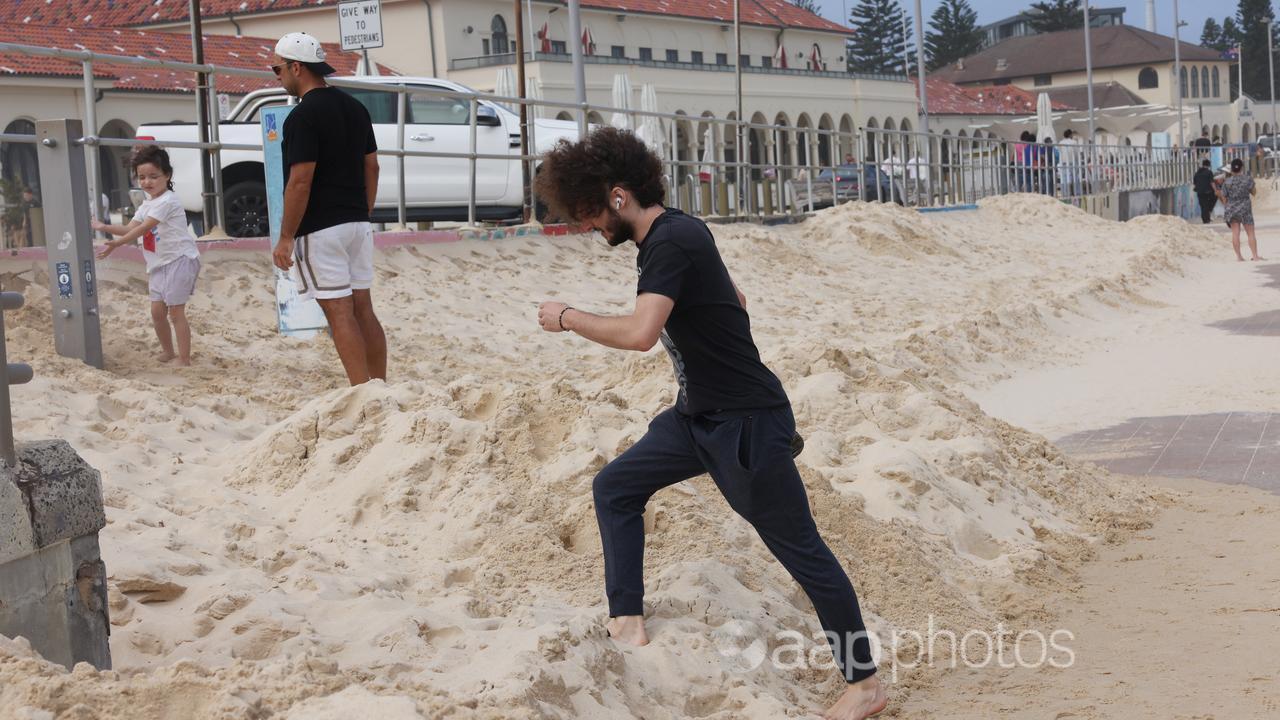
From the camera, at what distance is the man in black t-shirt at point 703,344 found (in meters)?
3.77

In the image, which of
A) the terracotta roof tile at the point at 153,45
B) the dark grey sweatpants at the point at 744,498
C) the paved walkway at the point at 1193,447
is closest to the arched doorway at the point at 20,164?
the dark grey sweatpants at the point at 744,498

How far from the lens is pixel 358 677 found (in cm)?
363

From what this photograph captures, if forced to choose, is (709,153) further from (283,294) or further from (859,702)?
(859,702)

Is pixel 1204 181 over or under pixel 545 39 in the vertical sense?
under

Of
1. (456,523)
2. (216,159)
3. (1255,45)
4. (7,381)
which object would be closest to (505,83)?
(216,159)

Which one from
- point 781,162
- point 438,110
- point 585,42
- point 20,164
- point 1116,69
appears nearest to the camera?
point 20,164

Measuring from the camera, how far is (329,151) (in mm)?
6855

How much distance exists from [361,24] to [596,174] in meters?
9.73

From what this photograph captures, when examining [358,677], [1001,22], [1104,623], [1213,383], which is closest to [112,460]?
[358,677]

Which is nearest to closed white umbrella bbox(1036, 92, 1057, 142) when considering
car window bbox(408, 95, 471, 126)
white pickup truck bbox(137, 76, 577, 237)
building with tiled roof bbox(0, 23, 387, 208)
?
white pickup truck bbox(137, 76, 577, 237)

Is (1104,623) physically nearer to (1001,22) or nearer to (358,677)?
(358,677)

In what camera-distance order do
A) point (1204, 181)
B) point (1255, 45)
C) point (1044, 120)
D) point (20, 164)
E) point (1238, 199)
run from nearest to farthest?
1. point (20, 164)
2. point (1238, 199)
3. point (1204, 181)
4. point (1044, 120)
5. point (1255, 45)

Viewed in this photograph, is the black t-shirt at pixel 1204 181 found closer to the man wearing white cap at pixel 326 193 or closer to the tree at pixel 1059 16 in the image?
the man wearing white cap at pixel 326 193

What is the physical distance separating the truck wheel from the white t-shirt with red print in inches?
141
